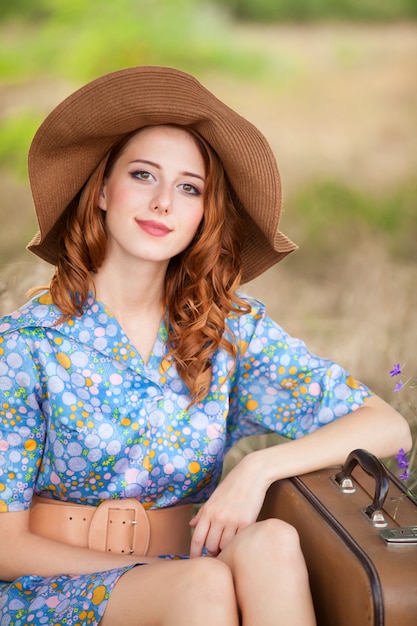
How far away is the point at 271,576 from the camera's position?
190cm

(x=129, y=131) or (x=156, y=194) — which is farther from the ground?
(x=129, y=131)

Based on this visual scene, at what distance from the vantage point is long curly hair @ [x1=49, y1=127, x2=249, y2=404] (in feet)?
7.64

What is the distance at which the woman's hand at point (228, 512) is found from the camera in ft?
7.09

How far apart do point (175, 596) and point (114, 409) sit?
523 mm

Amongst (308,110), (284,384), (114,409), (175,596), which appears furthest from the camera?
(308,110)

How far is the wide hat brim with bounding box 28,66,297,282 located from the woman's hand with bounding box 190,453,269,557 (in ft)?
2.03

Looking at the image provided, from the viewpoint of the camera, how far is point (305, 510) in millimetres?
2109

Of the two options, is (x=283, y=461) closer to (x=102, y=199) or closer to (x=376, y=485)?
(x=376, y=485)

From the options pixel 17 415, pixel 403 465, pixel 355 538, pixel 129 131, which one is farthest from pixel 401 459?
pixel 129 131

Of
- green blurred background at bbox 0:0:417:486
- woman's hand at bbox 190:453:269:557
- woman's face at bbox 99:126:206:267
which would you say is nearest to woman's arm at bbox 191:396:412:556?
woman's hand at bbox 190:453:269:557

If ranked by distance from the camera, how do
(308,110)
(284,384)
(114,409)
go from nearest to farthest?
(114,409)
(284,384)
(308,110)

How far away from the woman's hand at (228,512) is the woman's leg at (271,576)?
5.8 inches

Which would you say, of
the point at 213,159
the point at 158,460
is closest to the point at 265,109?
the point at 213,159

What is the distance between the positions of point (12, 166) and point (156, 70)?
1.82m
